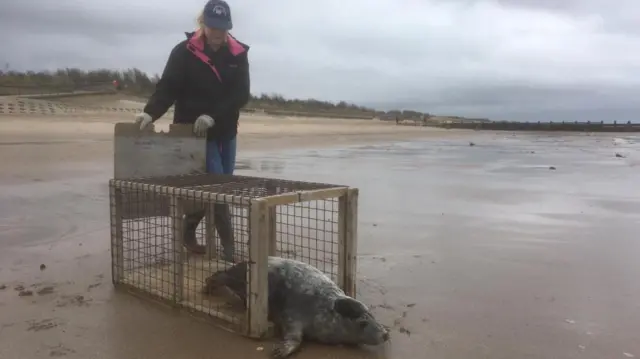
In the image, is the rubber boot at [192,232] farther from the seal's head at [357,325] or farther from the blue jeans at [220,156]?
the seal's head at [357,325]

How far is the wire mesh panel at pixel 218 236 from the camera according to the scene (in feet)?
10.7

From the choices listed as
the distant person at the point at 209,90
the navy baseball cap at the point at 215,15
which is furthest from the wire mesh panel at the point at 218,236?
the navy baseball cap at the point at 215,15

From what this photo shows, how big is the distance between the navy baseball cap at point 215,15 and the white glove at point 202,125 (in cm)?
A: 71

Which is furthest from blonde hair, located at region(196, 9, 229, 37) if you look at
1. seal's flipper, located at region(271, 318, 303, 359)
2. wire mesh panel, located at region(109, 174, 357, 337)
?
seal's flipper, located at region(271, 318, 303, 359)

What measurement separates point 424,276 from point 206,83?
2333mm

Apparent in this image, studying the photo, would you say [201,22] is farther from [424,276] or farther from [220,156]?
[424,276]

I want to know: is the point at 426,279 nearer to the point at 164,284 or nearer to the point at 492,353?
the point at 492,353

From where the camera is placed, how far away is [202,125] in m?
4.54

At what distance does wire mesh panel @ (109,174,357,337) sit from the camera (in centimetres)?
327

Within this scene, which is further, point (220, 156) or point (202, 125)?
point (220, 156)

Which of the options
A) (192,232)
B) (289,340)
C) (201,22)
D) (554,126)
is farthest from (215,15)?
(554,126)

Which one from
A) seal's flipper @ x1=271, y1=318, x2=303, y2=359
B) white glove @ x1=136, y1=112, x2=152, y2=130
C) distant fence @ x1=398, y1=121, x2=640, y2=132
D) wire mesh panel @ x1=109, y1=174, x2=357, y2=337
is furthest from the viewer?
distant fence @ x1=398, y1=121, x2=640, y2=132

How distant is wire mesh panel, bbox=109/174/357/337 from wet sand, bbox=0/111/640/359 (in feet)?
0.62

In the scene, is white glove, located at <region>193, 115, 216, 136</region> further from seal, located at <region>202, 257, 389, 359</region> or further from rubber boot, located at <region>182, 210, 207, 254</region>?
seal, located at <region>202, 257, 389, 359</region>
